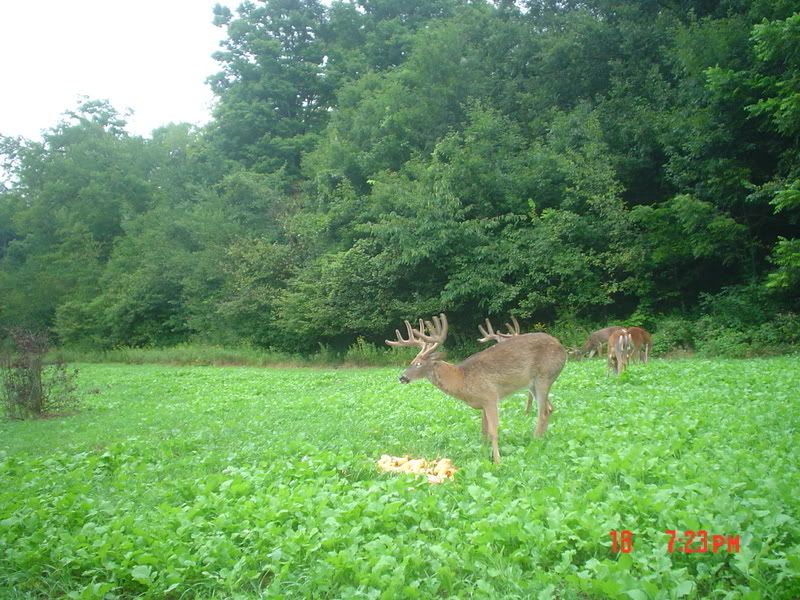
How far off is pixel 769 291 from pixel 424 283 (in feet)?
40.4

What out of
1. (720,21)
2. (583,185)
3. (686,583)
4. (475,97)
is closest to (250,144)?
(475,97)

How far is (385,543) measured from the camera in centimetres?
453

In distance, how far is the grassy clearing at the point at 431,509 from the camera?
3.93 metres

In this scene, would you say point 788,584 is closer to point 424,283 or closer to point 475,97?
point 424,283

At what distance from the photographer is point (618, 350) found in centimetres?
1332

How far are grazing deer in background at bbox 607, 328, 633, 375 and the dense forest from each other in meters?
5.82

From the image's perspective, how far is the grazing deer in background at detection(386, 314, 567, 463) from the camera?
810 centimetres

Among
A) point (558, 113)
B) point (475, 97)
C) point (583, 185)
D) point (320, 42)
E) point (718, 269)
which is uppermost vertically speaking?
point (320, 42)

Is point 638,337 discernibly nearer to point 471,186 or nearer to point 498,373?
point 498,373

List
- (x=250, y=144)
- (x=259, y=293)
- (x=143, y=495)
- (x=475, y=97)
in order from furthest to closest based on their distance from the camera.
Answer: (x=250, y=144) < (x=259, y=293) < (x=475, y=97) < (x=143, y=495)

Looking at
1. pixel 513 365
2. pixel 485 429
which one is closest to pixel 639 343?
pixel 513 365

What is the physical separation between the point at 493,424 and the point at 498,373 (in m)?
0.89

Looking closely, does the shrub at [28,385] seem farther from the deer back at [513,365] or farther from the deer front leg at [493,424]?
the deer front leg at [493,424]
